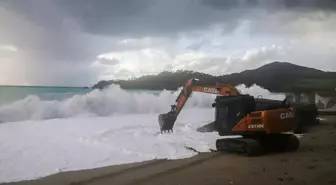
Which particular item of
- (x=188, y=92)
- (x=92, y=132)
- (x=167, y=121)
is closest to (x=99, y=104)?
(x=92, y=132)

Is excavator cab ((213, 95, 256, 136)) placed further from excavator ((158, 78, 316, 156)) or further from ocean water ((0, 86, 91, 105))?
ocean water ((0, 86, 91, 105))

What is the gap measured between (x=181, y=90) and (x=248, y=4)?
46.2 inches

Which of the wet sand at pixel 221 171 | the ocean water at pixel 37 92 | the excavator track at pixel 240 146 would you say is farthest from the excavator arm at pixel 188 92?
the ocean water at pixel 37 92

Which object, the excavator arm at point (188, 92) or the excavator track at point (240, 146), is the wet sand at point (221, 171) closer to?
the excavator track at point (240, 146)

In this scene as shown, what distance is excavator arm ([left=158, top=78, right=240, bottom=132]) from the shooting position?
414 centimetres

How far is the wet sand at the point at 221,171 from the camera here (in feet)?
10.9

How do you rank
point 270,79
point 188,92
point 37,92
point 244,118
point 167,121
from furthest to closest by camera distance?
1. point 270,79
2. point 244,118
3. point 188,92
4. point 167,121
5. point 37,92

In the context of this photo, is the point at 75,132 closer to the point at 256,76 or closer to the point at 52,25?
the point at 52,25

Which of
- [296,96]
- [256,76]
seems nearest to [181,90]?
[256,76]

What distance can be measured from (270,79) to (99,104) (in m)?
1.91

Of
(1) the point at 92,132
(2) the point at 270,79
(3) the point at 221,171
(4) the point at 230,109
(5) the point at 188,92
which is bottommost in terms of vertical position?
(3) the point at 221,171

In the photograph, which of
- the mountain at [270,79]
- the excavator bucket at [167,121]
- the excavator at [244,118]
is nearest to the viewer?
the mountain at [270,79]

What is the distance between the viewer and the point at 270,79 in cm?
458

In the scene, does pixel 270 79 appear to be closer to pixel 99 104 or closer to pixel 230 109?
pixel 230 109
